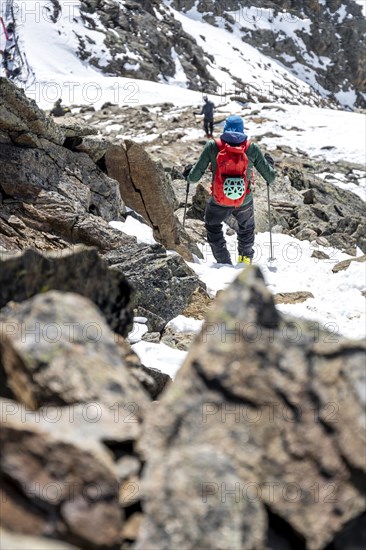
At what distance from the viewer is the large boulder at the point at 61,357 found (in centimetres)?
297

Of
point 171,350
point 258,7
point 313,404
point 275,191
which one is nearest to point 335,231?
point 275,191

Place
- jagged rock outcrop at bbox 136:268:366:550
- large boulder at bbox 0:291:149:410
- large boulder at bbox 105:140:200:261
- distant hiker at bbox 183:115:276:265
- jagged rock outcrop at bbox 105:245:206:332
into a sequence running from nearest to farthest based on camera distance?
jagged rock outcrop at bbox 136:268:366:550
large boulder at bbox 0:291:149:410
jagged rock outcrop at bbox 105:245:206:332
distant hiker at bbox 183:115:276:265
large boulder at bbox 105:140:200:261

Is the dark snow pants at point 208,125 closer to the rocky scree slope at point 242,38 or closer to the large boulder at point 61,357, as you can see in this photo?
the rocky scree slope at point 242,38

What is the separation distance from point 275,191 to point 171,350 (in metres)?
13.3

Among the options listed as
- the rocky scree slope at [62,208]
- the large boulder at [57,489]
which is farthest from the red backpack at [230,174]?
the large boulder at [57,489]

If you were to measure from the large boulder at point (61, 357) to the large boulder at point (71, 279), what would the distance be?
0.36 metres

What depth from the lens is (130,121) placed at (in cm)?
3362

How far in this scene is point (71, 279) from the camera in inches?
151

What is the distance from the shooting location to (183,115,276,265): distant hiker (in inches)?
344

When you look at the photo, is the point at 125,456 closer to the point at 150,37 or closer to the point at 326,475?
the point at 326,475

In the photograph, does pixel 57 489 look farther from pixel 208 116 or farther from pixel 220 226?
pixel 208 116

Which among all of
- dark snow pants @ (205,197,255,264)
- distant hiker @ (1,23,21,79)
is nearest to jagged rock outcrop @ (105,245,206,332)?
dark snow pants @ (205,197,255,264)

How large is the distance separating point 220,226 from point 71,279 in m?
6.64

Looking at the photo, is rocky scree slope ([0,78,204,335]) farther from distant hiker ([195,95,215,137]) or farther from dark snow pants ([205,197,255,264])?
distant hiker ([195,95,215,137])
